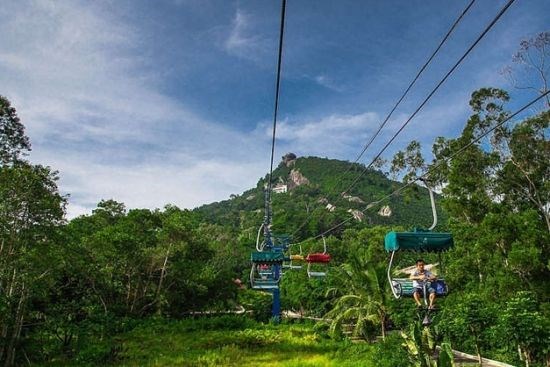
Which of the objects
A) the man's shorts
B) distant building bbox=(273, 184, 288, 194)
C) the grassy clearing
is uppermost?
distant building bbox=(273, 184, 288, 194)

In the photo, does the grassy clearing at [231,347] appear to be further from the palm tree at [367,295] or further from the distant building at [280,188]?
the distant building at [280,188]

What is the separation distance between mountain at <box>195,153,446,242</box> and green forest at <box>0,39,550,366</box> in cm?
787

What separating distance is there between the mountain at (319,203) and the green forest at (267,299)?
787 cm

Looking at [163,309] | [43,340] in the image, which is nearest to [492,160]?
[43,340]

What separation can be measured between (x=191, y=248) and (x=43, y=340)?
52.0 feet

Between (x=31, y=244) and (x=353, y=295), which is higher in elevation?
(x=31, y=244)

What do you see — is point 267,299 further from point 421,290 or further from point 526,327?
point 421,290

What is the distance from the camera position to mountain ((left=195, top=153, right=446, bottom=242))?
9419 cm

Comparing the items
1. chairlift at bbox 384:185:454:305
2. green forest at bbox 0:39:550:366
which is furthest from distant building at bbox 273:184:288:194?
chairlift at bbox 384:185:454:305

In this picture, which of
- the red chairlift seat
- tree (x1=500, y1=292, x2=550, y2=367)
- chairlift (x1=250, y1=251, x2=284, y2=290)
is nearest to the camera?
tree (x1=500, y1=292, x2=550, y2=367)

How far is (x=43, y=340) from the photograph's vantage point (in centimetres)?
1798

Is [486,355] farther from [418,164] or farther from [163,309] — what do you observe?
[163,309]

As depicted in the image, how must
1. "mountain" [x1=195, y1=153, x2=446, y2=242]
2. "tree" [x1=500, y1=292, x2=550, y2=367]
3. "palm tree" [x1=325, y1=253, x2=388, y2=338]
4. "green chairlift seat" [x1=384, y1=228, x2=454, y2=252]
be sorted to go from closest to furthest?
"green chairlift seat" [x1=384, y1=228, x2=454, y2=252], "tree" [x1=500, y1=292, x2=550, y2=367], "palm tree" [x1=325, y1=253, x2=388, y2=338], "mountain" [x1=195, y1=153, x2=446, y2=242]

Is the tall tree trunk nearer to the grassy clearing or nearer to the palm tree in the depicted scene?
the grassy clearing
